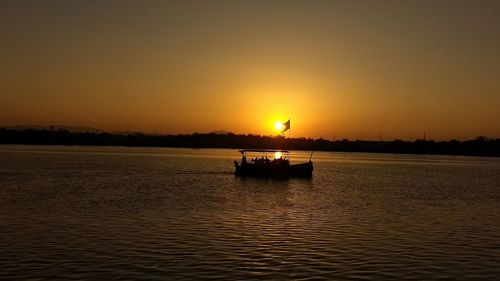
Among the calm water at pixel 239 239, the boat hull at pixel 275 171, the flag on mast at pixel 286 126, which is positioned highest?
the flag on mast at pixel 286 126

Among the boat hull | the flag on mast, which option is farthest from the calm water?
the boat hull

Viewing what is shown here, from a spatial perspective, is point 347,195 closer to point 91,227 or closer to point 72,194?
point 72,194

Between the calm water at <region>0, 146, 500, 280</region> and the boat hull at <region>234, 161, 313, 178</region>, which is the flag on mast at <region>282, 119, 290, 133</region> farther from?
the calm water at <region>0, 146, 500, 280</region>

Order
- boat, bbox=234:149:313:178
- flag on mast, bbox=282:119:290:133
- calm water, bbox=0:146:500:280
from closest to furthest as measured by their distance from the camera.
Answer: calm water, bbox=0:146:500:280 < flag on mast, bbox=282:119:290:133 < boat, bbox=234:149:313:178

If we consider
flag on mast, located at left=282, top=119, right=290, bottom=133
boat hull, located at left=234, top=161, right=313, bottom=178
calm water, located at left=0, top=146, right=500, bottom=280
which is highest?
flag on mast, located at left=282, top=119, right=290, bottom=133

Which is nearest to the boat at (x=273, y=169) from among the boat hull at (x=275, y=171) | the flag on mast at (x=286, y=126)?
the boat hull at (x=275, y=171)

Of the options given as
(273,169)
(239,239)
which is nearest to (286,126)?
(273,169)

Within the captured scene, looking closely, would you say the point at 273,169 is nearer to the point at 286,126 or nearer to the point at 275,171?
the point at 275,171

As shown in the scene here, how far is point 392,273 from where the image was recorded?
73.6ft

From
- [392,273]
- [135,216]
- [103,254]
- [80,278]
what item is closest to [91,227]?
[135,216]

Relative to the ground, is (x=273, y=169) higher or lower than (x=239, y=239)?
higher

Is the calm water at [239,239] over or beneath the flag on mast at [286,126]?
beneath

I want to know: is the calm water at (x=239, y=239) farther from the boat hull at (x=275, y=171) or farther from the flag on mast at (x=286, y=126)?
the boat hull at (x=275, y=171)

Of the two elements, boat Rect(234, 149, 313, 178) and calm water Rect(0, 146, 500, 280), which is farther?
boat Rect(234, 149, 313, 178)
